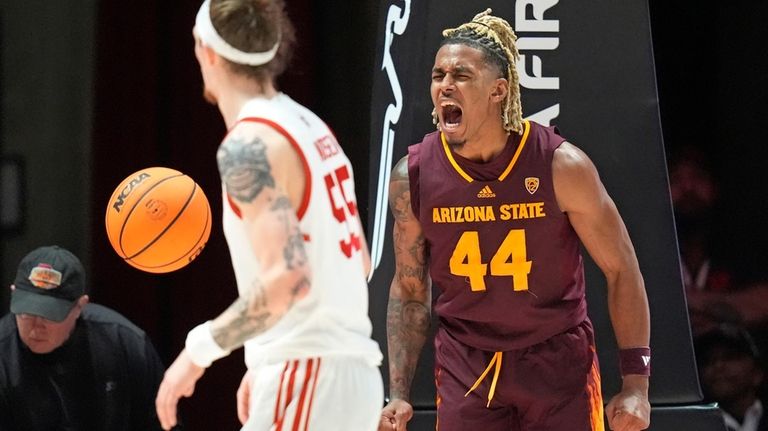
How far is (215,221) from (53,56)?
3.58 feet

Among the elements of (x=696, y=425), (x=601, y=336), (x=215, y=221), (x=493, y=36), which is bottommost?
(x=696, y=425)

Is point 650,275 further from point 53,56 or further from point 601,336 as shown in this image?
point 53,56

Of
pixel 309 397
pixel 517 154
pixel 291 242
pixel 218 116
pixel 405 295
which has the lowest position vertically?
pixel 309 397

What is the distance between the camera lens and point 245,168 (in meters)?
3.19

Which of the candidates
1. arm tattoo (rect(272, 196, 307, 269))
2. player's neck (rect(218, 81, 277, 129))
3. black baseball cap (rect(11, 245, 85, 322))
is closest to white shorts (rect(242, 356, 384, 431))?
arm tattoo (rect(272, 196, 307, 269))

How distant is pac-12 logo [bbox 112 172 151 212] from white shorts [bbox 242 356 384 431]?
1500 mm

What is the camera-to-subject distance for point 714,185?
617cm

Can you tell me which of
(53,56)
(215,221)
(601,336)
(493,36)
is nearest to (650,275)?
(601,336)

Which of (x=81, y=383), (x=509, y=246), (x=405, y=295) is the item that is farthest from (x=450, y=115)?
(x=81, y=383)

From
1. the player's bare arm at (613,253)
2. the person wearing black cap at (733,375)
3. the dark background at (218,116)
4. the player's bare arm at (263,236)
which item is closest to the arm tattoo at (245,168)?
the player's bare arm at (263,236)

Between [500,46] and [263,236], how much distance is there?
169 cm

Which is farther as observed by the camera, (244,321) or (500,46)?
(500,46)

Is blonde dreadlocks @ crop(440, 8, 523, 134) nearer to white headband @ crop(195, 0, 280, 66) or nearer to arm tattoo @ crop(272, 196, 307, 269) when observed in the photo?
white headband @ crop(195, 0, 280, 66)

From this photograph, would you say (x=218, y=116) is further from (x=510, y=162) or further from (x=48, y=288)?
(x=510, y=162)
